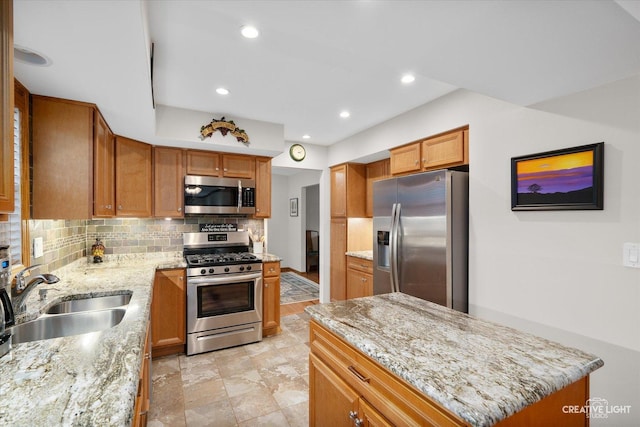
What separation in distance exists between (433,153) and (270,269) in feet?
7.02

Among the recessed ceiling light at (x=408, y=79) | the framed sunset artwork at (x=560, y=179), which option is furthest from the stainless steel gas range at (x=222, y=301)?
the framed sunset artwork at (x=560, y=179)

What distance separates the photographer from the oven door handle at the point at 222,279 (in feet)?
10.1

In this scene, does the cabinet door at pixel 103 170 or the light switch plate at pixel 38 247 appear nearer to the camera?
the light switch plate at pixel 38 247

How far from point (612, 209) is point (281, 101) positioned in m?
2.66

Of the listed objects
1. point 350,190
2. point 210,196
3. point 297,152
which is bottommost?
point 210,196

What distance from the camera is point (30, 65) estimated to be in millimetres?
1585

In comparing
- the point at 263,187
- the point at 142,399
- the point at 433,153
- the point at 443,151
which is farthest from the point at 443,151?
the point at 142,399

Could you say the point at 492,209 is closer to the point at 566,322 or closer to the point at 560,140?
the point at 560,140

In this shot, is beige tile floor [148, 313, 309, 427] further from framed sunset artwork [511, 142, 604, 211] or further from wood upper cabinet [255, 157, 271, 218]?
framed sunset artwork [511, 142, 604, 211]

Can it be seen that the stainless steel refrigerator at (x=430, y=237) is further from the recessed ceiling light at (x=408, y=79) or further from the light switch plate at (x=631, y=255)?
the light switch plate at (x=631, y=255)

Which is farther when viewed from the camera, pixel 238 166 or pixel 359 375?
pixel 238 166

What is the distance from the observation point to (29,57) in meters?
1.52

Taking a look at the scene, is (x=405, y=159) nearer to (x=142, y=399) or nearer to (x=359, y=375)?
(x=359, y=375)

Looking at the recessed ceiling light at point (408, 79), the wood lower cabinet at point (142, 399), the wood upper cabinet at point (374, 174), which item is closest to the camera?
the wood lower cabinet at point (142, 399)
